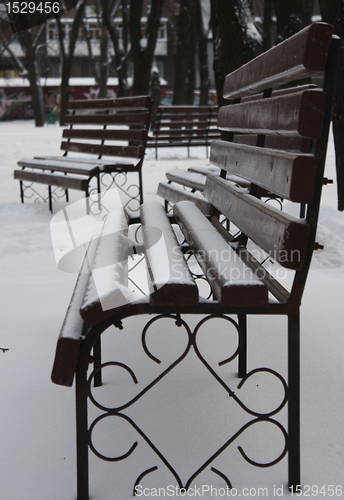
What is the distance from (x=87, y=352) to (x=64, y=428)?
54 centimetres

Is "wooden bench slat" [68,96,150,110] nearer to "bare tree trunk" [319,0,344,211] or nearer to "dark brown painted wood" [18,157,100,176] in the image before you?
"dark brown painted wood" [18,157,100,176]

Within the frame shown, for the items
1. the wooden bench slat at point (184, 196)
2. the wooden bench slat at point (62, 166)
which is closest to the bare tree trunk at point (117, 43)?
the wooden bench slat at point (62, 166)

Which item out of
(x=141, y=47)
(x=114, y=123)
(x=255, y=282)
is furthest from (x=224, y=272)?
(x=141, y=47)

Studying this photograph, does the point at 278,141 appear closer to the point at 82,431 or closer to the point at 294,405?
the point at 294,405

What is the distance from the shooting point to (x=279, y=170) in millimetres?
1716

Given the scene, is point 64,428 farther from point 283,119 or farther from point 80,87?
point 80,87

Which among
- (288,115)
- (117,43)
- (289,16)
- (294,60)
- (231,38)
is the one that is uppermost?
(117,43)

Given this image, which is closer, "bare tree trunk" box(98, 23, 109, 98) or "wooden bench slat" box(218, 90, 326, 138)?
"wooden bench slat" box(218, 90, 326, 138)

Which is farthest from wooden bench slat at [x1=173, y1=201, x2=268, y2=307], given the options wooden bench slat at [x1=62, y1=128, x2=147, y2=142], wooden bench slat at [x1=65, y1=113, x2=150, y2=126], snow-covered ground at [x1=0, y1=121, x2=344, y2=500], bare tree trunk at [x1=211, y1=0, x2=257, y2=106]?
bare tree trunk at [x1=211, y1=0, x2=257, y2=106]

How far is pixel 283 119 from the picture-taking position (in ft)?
5.71

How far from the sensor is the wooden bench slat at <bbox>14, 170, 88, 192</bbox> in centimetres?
538

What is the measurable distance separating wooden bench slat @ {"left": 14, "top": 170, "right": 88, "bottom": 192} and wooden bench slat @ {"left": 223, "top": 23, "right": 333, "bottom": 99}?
124 inches

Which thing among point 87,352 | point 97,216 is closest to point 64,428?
point 87,352

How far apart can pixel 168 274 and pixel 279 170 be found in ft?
1.48
